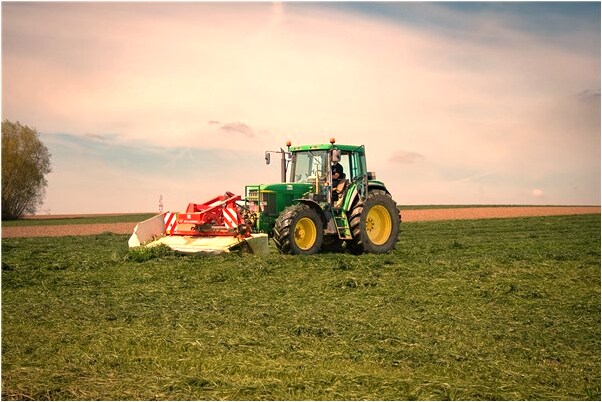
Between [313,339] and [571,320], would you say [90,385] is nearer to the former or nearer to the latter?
[313,339]

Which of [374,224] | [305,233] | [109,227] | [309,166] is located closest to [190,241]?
[305,233]

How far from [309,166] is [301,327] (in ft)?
25.3

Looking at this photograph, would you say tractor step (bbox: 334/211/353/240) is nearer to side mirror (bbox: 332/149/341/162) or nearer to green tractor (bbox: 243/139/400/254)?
green tractor (bbox: 243/139/400/254)

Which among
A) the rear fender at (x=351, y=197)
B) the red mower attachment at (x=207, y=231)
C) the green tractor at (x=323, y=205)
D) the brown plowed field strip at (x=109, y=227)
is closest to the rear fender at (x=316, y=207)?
the green tractor at (x=323, y=205)

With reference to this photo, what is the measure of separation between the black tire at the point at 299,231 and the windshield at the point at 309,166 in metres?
1.12

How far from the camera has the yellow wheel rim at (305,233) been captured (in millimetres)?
14781

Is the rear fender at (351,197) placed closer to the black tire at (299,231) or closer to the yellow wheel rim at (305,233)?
the black tire at (299,231)

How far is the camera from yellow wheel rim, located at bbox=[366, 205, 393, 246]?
54.4 ft

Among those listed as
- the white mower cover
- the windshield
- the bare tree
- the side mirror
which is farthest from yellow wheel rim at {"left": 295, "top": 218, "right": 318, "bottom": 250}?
the bare tree

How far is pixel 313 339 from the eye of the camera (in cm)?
802

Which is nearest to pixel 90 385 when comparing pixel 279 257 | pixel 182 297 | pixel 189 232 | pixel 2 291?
pixel 182 297

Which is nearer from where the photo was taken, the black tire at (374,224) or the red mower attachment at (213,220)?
the red mower attachment at (213,220)

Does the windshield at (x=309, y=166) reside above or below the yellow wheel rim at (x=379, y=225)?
above

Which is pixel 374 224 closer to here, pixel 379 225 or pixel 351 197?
pixel 379 225
